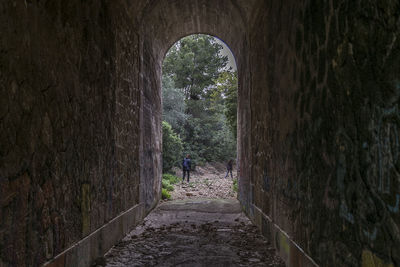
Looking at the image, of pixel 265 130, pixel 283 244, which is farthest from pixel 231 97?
pixel 283 244

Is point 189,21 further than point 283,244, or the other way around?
point 189,21

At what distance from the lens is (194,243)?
15.6 feet

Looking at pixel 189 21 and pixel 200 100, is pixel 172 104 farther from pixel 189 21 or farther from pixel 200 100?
pixel 189 21

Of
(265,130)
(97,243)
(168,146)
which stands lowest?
(97,243)

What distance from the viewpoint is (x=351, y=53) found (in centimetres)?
200

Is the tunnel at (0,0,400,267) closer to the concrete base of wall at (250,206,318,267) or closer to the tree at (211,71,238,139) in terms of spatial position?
the concrete base of wall at (250,206,318,267)

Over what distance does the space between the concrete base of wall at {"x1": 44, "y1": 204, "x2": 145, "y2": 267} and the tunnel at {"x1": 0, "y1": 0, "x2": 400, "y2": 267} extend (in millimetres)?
21

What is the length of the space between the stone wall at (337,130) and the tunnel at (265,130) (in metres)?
0.01

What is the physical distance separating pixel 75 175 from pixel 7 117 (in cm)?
130

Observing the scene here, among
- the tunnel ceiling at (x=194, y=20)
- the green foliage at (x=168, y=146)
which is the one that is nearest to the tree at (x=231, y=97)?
the tunnel ceiling at (x=194, y=20)

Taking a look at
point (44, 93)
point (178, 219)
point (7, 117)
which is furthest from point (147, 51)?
point (7, 117)

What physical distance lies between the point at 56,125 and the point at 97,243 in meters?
1.74

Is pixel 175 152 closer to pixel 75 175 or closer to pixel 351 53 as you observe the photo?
pixel 75 175

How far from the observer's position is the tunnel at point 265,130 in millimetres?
1754
